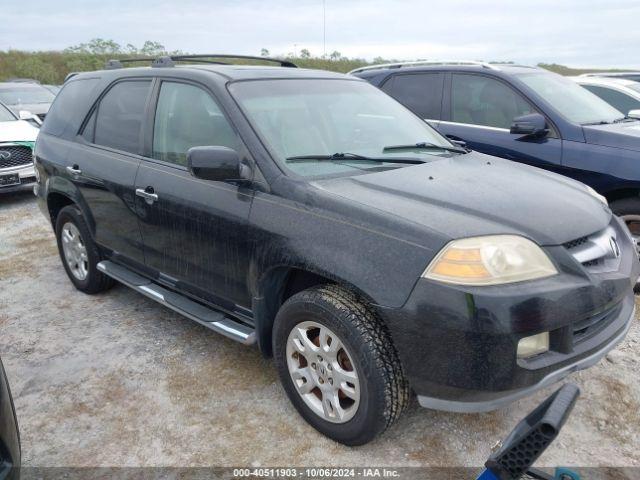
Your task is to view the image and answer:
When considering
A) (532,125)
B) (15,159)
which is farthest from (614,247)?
(15,159)

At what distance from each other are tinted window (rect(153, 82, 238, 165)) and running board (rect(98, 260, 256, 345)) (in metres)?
0.85

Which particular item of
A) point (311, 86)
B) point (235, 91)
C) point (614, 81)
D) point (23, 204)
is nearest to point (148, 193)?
point (235, 91)

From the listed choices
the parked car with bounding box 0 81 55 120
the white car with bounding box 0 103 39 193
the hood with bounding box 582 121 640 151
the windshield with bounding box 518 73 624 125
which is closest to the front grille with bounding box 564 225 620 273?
the hood with bounding box 582 121 640 151

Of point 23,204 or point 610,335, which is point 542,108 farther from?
point 23,204

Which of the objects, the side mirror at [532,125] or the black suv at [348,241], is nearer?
the black suv at [348,241]

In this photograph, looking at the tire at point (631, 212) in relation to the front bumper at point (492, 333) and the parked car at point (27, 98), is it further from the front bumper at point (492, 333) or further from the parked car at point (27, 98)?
the parked car at point (27, 98)

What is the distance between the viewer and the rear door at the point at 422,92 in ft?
18.5

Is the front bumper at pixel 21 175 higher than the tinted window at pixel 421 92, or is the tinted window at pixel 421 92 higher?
the tinted window at pixel 421 92

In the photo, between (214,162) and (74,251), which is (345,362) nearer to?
(214,162)

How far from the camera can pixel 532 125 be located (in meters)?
4.68

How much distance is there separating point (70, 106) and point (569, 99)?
4.40 m

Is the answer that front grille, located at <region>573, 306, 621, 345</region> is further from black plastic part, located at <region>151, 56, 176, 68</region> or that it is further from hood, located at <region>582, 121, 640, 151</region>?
black plastic part, located at <region>151, 56, 176, 68</region>

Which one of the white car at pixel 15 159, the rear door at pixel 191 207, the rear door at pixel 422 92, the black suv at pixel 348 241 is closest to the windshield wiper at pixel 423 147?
the black suv at pixel 348 241

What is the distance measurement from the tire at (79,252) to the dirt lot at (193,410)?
0.38m
